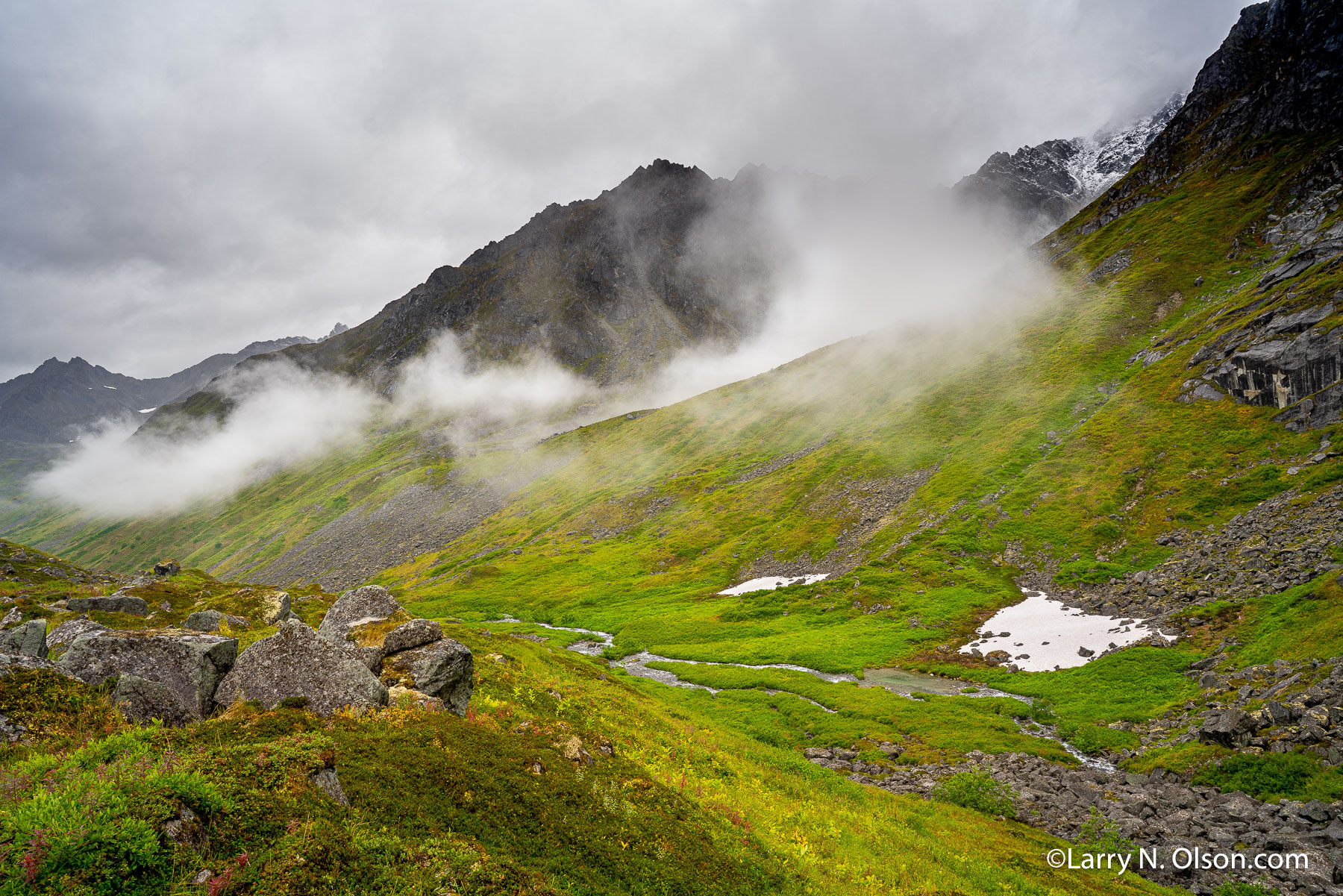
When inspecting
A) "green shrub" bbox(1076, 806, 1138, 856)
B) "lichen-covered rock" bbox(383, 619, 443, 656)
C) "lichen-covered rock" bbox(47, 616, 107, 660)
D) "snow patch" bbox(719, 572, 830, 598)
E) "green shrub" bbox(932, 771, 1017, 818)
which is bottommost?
"snow patch" bbox(719, 572, 830, 598)

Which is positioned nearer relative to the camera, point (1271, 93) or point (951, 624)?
point (951, 624)

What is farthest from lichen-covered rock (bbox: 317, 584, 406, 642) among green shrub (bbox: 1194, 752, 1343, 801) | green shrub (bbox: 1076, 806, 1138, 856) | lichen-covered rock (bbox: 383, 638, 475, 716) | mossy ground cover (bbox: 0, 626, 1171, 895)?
green shrub (bbox: 1194, 752, 1343, 801)

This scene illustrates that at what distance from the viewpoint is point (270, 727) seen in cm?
1180

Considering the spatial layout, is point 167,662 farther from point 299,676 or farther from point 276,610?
point 276,610

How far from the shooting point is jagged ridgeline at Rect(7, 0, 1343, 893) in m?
12.7

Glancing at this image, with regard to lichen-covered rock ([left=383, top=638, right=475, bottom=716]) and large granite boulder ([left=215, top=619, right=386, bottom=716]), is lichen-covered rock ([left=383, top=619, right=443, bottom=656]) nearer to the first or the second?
lichen-covered rock ([left=383, top=638, right=475, bottom=716])

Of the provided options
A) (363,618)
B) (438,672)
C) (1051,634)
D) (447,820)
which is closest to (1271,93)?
(1051,634)

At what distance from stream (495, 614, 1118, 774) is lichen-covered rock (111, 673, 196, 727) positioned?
153ft

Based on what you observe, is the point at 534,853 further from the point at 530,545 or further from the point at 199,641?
the point at 530,545

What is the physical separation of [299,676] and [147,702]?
3084 mm

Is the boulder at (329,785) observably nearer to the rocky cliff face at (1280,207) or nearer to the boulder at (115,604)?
the boulder at (115,604)

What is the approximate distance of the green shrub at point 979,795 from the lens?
97.6ft

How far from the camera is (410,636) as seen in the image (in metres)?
20.1

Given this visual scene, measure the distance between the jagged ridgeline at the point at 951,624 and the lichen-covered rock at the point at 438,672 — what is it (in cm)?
129
